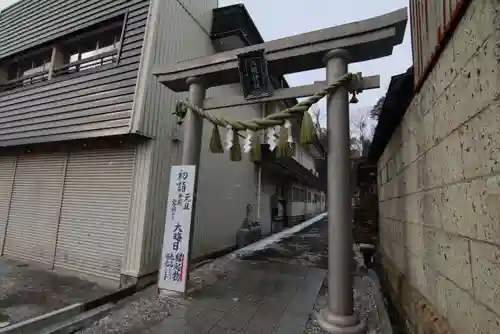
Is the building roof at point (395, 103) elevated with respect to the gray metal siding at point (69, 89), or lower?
lower

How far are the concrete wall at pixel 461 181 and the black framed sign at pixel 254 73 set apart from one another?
7.73 ft

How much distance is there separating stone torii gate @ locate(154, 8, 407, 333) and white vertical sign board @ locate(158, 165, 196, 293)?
1.83 meters

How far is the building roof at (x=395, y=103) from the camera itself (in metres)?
3.60

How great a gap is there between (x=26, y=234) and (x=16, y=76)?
619cm

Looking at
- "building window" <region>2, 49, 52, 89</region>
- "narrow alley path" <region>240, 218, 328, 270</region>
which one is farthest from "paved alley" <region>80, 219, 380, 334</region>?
"building window" <region>2, 49, 52, 89</region>

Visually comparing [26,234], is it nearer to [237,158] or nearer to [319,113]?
A: [237,158]

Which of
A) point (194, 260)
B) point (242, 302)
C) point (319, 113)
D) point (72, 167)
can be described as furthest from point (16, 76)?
point (319, 113)

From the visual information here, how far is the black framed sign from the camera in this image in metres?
4.65

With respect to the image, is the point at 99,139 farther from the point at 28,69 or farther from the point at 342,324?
the point at 342,324

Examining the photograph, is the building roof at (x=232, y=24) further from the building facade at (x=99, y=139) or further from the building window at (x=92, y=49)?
the building window at (x=92, y=49)

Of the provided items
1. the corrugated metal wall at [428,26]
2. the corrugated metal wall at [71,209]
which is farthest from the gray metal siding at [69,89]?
the corrugated metal wall at [428,26]

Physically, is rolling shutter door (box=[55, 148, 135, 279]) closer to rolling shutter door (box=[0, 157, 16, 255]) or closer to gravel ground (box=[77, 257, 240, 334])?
gravel ground (box=[77, 257, 240, 334])

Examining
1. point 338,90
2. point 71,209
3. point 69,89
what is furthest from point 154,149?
point 338,90

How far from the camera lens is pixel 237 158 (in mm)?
4977
